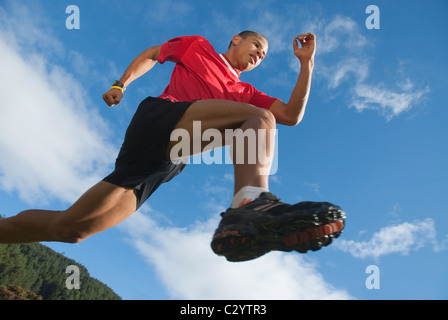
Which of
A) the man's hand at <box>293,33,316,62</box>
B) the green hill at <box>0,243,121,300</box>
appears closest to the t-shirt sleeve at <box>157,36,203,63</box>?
the man's hand at <box>293,33,316,62</box>

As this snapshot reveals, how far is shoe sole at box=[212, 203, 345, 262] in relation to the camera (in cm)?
210

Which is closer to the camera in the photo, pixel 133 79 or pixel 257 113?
pixel 257 113

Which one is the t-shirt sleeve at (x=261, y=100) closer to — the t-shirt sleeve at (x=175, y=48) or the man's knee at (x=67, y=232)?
the t-shirt sleeve at (x=175, y=48)

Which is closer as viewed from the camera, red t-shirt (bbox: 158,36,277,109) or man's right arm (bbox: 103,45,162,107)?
red t-shirt (bbox: 158,36,277,109)

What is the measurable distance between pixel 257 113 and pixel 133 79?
1.78 m

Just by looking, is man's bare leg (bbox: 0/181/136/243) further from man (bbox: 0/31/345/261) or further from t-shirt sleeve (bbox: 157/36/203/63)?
t-shirt sleeve (bbox: 157/36/203/63)

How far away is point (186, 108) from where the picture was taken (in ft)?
9.86

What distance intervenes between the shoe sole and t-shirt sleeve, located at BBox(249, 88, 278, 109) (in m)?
1.81

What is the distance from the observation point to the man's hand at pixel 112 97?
366 centimetres

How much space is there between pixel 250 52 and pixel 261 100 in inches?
19.7

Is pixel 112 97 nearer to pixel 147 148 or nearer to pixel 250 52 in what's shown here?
pixel 147 148

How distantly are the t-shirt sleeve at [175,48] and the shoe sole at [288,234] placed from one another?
220 centimetres
